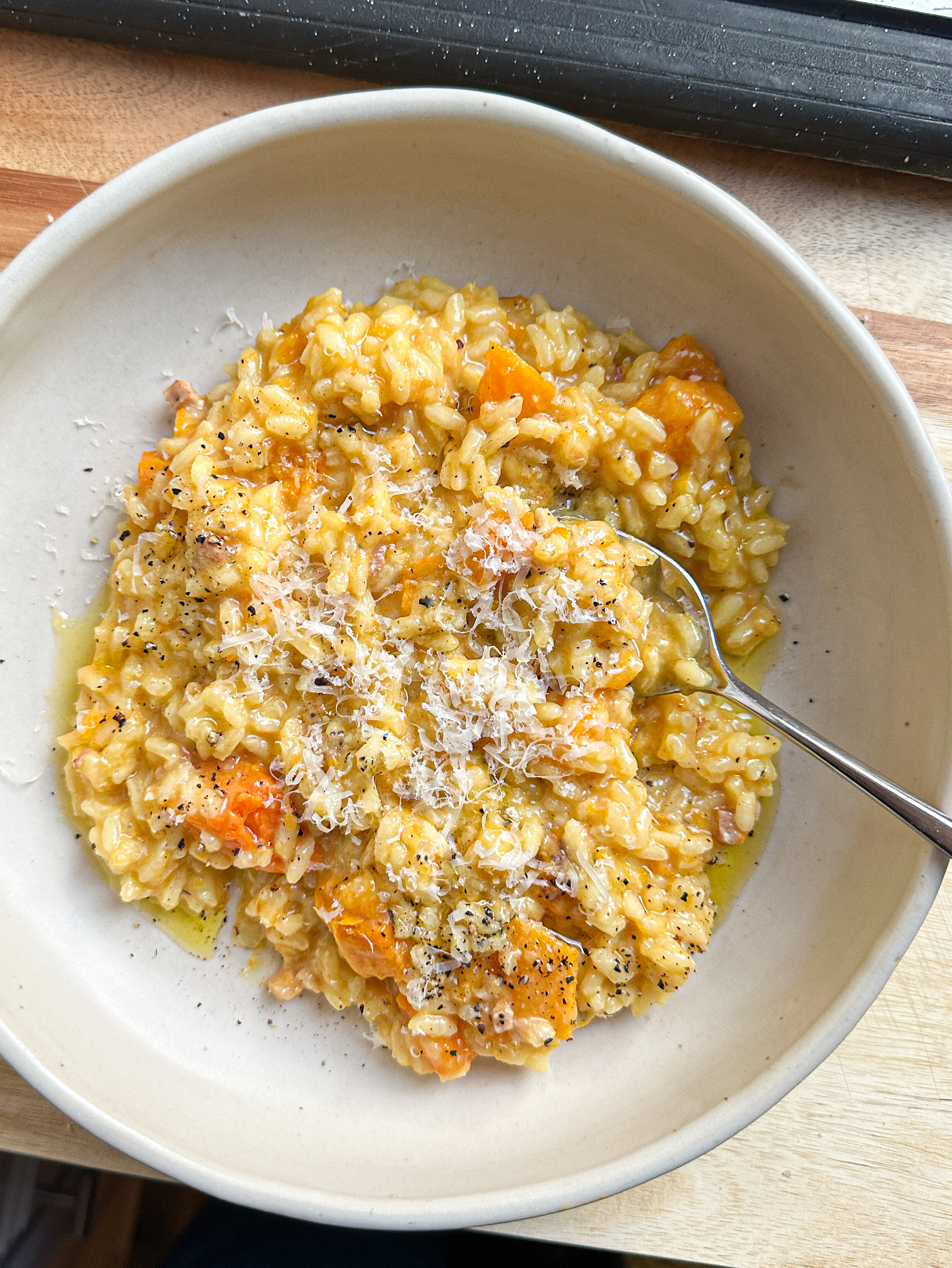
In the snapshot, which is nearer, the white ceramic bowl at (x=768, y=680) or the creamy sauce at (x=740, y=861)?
the white ceramic bowl at (x=768, y=680)

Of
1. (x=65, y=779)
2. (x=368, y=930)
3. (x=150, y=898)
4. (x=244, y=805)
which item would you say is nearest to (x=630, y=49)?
(x=244, y=805)

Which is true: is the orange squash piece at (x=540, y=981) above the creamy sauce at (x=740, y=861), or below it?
below

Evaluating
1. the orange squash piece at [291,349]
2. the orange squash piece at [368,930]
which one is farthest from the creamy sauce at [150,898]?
the orange squash piece at [291,349]

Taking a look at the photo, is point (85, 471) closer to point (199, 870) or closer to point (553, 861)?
point (199, 870)

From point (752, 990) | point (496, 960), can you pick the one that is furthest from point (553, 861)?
point (752, 990)

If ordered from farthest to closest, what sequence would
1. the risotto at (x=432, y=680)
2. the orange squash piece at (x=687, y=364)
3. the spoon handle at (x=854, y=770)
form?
the orange squash piece at (x=687, y=364), the risotto at (x=432, y=680), the spoon handle at (x=854, y=770)

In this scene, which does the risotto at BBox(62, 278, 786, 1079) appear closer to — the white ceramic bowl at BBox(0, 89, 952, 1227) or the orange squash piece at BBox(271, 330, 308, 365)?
the orange squash piece at BBox(271, 330, 308, 365)


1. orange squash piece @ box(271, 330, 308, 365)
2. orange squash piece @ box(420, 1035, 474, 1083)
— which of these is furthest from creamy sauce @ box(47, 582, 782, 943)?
orange squash piece @ box(271, 330, 308, 365)

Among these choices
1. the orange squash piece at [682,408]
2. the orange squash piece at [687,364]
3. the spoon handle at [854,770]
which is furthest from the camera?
the orange squash piece at [687,364]

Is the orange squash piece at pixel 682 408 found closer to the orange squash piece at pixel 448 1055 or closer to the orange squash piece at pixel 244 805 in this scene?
the orange squash piece at pixel 244 805
